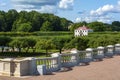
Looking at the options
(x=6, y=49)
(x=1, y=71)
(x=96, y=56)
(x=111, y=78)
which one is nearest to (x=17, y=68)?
(x=1, y=71)

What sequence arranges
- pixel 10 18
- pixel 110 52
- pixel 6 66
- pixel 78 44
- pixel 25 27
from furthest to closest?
pixel 10 18
pixel 25 27
pixel 78 44
pixel 110 52
pixel 6 66

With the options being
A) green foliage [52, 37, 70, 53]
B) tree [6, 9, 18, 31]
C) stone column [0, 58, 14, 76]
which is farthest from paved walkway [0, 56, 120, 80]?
tree [6, 9, 18, 31]

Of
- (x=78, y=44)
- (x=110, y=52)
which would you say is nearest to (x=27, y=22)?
(x=78, y=44)

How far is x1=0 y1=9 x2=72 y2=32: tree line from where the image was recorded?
450 feet

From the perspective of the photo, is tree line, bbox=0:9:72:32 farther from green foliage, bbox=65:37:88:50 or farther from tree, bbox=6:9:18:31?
green foliage, bbox=65:37:88:50

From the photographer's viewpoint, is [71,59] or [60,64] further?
[71,59]

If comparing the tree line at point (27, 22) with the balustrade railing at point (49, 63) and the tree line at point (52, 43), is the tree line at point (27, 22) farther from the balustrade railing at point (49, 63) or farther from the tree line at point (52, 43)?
the balustrade railing at point (49, 63)

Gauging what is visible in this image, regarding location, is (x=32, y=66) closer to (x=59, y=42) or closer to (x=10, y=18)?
(x=59, y=42)

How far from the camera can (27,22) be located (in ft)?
470

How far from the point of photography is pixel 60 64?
19500 mm

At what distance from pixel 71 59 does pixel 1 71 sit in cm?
594

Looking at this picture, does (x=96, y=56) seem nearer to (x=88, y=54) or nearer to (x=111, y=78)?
(x=88, y=54)

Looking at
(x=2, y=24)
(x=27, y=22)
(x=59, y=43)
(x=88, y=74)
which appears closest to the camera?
(x=88, y=74)

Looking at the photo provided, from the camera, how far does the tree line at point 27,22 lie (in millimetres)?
137012
